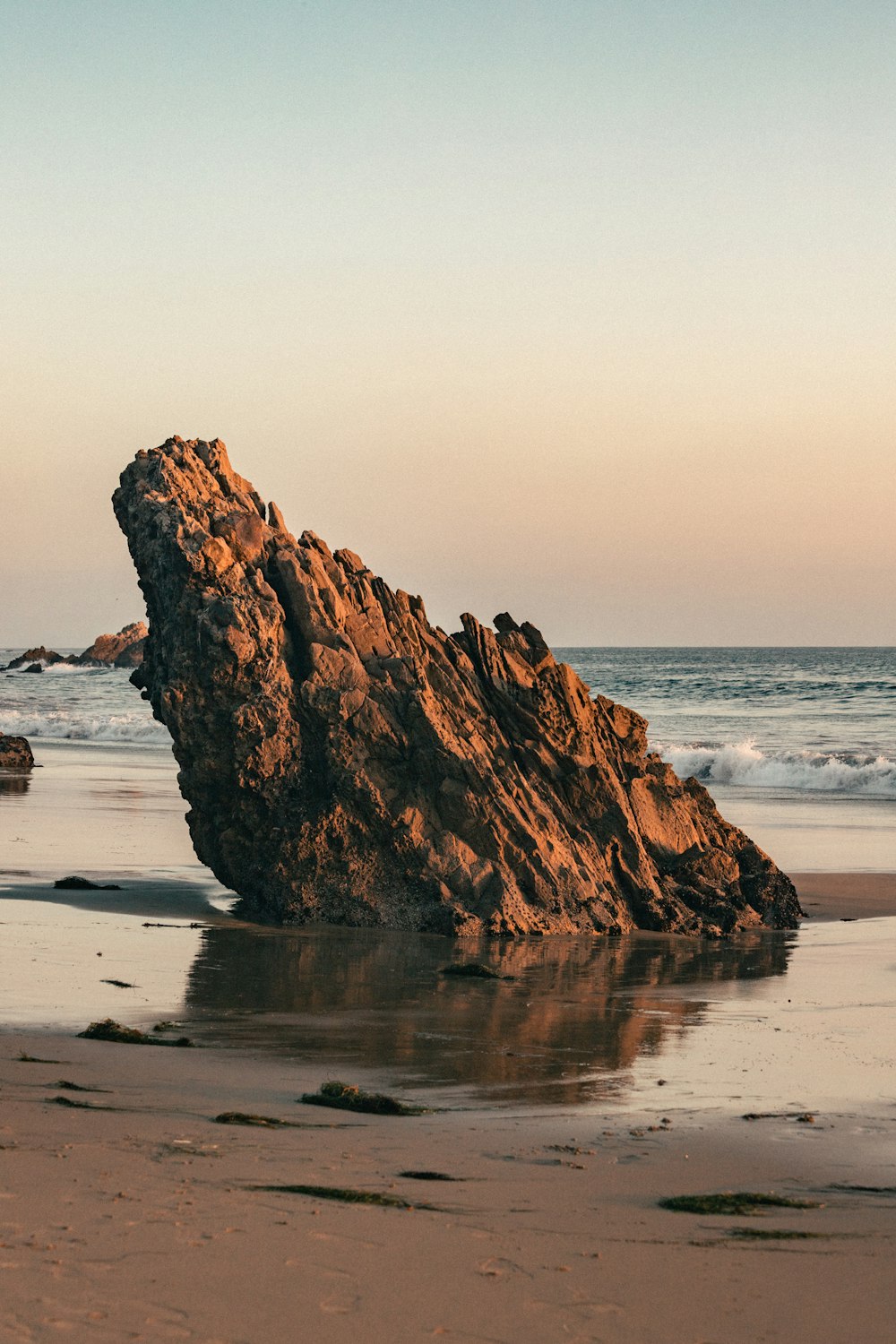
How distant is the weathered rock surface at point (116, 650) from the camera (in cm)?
12025

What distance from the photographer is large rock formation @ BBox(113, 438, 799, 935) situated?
1428 cm

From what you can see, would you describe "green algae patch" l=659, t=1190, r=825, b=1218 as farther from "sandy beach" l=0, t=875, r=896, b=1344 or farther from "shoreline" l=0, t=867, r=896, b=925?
"shoreline" l=0, t=867, r=896, b=925

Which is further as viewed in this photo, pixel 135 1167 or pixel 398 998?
pixel 398 998

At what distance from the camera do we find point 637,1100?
786cm

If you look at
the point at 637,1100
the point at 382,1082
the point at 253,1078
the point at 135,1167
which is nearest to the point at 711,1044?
the point at 637,1100

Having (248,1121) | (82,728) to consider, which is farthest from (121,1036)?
(82,728)

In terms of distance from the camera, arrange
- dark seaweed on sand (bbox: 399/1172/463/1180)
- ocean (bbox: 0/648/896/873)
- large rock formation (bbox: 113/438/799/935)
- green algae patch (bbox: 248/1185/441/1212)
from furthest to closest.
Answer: ocean (bbox: 0/648/896/873), large rock formation (bbox: 113/438/799/935), dark seaweed on sand (bbox: 399/1172/463/1180), green algae patch (bbox: 248/1185/441/1212)

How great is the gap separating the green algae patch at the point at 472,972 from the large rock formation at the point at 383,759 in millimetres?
1821

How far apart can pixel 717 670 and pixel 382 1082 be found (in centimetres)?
10102

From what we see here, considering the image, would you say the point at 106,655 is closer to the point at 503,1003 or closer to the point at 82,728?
the point at 82,728

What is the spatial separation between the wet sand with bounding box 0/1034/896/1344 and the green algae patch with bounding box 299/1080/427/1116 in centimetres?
13

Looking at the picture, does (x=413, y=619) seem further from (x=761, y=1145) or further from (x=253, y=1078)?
(x=761, y=1145)

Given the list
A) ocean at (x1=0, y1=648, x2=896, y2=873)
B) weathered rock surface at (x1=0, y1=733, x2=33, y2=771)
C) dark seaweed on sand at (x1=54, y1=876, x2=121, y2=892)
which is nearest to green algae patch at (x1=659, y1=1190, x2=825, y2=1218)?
dark seaweed on sand at (x1=54, y1=876, x2=121, y2=892)

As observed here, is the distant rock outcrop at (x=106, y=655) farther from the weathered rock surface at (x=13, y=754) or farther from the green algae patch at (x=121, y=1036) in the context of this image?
the green algae patch at (x=121, y=1036)
